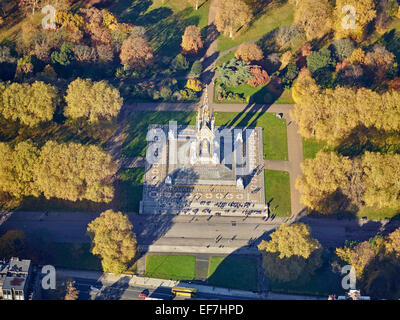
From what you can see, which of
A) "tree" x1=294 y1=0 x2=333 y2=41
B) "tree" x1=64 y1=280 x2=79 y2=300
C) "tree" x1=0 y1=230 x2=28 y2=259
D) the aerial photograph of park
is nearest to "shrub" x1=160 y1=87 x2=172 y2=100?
the aerial photograph of park

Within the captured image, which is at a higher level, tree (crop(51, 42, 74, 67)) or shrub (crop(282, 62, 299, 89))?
tree (crop(51, 42, 74, 67))

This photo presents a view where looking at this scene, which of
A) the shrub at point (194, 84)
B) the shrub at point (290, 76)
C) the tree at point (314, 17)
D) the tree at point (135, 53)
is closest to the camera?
the shrub at point (194, 84)

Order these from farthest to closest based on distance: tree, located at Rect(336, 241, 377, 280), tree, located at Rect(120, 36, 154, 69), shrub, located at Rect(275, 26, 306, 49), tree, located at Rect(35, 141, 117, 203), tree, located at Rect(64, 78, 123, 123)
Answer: shrub, located at Rect(275, 26, 306, 49)
tree, located at Rect(120, 36, 154, 69)
tree, located at Rect(64, 78, 123, 123)
tree, located at Rect(35, 141, 117, 203)
tree, located at Rect(336, 241, 377, 280)

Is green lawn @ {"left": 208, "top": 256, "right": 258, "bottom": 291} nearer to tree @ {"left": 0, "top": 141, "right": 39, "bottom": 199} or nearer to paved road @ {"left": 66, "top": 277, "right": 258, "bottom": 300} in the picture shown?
paved road @ {"left": 66, "top": 277, "right": 258, "bottom": 300}

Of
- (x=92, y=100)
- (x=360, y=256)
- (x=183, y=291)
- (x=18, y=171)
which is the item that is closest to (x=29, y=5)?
(x=92, y=100)

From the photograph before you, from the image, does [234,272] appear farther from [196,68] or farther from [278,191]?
[196,68]

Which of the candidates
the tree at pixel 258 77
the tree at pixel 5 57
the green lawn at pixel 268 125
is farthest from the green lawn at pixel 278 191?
the tree at pixel 5 57

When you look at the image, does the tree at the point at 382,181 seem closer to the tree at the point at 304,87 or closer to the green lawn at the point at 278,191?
the green lawn at the point at 278,191
